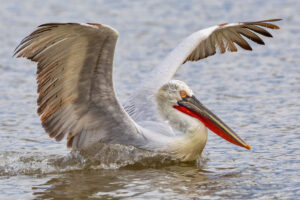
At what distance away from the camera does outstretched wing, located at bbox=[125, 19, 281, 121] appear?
748cm

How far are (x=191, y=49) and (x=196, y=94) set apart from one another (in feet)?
5.89

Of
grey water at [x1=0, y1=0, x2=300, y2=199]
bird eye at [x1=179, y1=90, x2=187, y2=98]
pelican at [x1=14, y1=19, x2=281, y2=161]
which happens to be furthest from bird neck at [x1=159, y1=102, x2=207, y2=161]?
bird eye at [x1=179, y1=90, x2=187, y2=98]

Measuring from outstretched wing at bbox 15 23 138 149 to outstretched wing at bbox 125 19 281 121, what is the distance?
726mm

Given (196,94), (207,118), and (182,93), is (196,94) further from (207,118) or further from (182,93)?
(207,118)

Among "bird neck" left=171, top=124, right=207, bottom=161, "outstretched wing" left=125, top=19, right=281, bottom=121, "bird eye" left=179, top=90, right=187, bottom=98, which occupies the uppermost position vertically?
"outstretched wing" left=125, top=19, right=281, bottom=121

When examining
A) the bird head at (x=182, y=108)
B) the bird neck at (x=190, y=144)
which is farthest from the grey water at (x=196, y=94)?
the bird head at (x=182, y=108)

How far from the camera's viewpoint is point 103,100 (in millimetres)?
6438

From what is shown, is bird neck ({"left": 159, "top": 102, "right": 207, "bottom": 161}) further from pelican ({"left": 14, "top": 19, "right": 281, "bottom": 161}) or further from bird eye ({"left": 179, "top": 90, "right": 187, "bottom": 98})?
bird eye ({"left": 179, "top": 90, "right": 187, "bottom": 98})

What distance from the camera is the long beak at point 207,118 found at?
6938 millimetres

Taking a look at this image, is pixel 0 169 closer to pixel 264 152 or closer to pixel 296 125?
pixel 264 152

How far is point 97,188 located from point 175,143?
3.59 feet

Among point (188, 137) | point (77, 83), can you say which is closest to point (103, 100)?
point (77, 83)

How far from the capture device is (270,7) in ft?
49.1

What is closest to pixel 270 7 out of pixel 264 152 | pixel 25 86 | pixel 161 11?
pixel 161 11
